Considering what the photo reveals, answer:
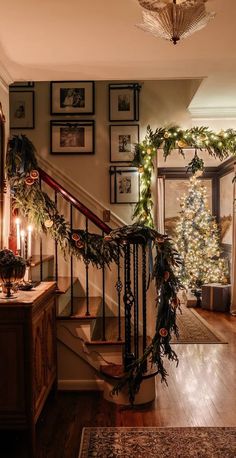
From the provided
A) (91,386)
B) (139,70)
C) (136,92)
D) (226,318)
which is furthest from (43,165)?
(226,318)

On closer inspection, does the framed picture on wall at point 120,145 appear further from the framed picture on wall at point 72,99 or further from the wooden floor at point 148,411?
the wooden floor at point 148,411

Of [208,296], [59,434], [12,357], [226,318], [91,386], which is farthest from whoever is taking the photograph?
[208,296]

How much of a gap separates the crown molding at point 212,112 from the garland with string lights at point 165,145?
357mm

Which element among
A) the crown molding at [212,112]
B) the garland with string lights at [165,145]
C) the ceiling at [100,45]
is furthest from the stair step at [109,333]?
the crown molding at [212,112]

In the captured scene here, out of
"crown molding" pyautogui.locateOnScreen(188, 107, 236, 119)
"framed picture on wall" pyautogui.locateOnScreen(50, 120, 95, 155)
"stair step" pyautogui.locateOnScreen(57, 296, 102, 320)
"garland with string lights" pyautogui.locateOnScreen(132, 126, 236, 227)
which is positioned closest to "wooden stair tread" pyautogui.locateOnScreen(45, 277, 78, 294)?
"stair step" pyautogui.locateOnScreen(57, 296, 102, 320)

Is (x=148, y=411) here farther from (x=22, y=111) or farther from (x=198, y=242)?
(x=198, y=242)

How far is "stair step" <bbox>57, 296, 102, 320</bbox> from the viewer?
3453mm

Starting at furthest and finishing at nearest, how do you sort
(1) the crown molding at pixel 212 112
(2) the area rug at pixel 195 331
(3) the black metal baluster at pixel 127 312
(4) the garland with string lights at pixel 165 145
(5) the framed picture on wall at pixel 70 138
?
(2) the area rug at pixel 195 331 < (1) the crown molding at pixel 212 112 < (5) the framed picture on wall at pixel 70 138 < (4) the garland with string lights at pixel 165 145 < (3) the black metal baluster at pixel 127 312

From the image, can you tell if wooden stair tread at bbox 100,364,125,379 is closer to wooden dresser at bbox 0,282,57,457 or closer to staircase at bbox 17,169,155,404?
staircase at bbox 17,169,155,404

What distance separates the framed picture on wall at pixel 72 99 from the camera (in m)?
5.03

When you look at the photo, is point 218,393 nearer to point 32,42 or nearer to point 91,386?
point 91,386

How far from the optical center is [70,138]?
197 inches

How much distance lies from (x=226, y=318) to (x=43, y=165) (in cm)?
382

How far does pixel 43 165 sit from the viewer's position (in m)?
4.87
